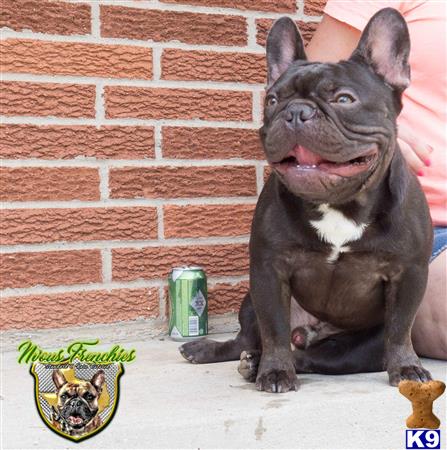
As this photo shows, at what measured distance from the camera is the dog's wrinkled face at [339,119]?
1740mm

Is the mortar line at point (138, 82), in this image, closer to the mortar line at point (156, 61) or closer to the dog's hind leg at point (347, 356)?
the mortar line at point (156, 61)

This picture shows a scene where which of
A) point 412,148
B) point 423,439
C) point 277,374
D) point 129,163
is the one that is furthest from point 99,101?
point 423,439

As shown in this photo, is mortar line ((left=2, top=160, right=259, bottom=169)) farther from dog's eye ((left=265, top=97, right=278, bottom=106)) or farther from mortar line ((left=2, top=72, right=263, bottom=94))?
dog's eye ((left=265, top=97, right=278, bottom=106))

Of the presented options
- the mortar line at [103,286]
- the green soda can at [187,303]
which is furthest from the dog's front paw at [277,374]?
the mortar line at [103,286]

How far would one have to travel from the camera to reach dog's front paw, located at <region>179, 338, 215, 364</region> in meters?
2.28

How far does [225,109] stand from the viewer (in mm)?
2781

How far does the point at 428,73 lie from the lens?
2506mm

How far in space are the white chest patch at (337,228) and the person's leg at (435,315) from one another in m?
0.51

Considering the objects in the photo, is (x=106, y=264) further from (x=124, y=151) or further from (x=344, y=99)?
(x=344, y=99)

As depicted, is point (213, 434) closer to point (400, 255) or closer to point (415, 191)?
point (400, 255)

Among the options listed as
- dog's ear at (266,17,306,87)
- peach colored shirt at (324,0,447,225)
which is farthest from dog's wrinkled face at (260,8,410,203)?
peach colored shirt at (324,0,447,225)

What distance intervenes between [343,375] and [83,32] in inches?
53.4

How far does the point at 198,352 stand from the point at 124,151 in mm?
755

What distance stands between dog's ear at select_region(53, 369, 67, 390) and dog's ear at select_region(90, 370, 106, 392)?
0.06 m
